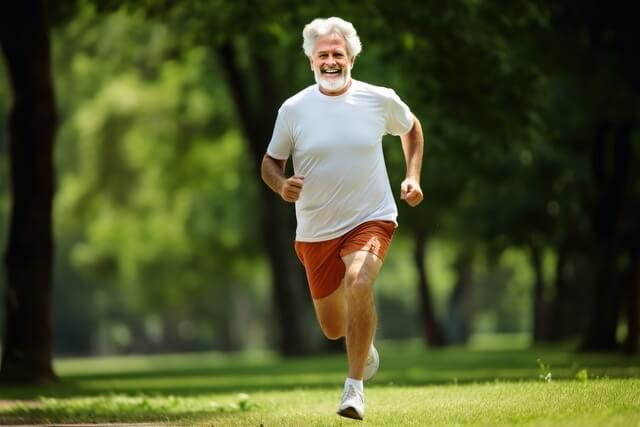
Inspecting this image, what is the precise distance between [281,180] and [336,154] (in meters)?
0.40

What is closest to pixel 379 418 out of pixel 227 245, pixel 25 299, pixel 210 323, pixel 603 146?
pixel 25 299

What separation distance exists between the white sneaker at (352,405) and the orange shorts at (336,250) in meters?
0.96

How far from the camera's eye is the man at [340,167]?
8.84m

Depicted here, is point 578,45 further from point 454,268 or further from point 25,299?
point 454,268

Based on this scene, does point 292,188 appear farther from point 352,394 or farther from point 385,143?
point 385,143

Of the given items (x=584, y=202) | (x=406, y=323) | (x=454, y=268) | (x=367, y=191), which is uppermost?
(x=367, y=191)

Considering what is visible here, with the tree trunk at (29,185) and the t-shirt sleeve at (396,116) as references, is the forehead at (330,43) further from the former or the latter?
the tree trunk at (29,185)

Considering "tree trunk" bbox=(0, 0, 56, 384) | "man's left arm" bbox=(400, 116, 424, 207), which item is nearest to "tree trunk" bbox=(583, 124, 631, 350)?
"tree trunk" bbox=(0, 0, 56, 384)

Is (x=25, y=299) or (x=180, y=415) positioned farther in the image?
(x=25, y=299)

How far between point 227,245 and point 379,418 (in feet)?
117

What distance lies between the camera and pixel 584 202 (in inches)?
1159

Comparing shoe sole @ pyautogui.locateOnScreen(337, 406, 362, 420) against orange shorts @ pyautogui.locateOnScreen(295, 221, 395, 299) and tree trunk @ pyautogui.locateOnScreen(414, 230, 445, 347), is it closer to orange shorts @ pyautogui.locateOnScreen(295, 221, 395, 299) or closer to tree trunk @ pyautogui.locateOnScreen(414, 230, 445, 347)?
orange shorts @ pyautogui.locateOnScreen(295, 221, 395, 299)

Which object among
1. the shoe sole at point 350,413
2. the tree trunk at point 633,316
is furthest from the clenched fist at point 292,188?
the tree trunk at point 633,316

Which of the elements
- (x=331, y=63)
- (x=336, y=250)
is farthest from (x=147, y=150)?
(x=331, y=63)
